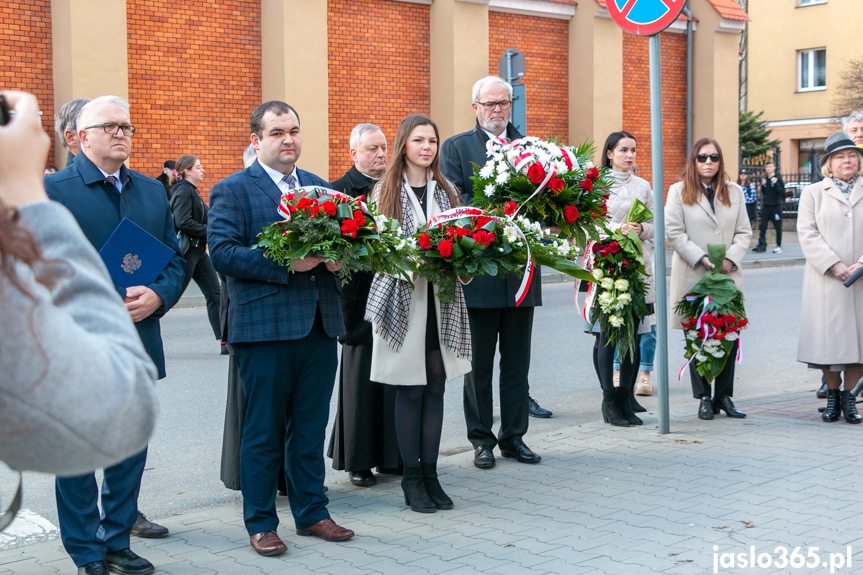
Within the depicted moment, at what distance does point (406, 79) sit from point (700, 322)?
14.1 m

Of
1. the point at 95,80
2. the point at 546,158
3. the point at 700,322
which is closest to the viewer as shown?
the point at 546,158

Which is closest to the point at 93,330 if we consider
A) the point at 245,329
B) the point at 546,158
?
the point at 245,329

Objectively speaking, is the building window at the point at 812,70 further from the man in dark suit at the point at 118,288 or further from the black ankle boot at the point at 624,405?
the man in dark suit at the point at 118,288

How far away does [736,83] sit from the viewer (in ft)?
83.7

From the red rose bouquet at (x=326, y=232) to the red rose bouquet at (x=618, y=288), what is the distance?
2888 millimetres

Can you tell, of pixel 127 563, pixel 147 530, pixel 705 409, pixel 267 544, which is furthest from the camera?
pixel 705 409

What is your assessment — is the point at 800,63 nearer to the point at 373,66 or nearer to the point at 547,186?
the point at 373,66

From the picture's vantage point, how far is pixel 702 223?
7.54 metres

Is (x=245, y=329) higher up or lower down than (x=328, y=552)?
higher up

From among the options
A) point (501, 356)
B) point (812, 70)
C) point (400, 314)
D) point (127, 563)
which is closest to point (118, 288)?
point (127, 563)

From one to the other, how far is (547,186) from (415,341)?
4.04ft

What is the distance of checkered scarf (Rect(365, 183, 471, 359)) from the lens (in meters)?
Result: 5.21

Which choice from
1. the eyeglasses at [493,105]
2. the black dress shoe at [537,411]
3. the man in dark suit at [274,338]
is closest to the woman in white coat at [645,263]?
the black dress shoe at [537,411]

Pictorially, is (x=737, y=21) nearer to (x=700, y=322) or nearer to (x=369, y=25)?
(x=369, y=25)
